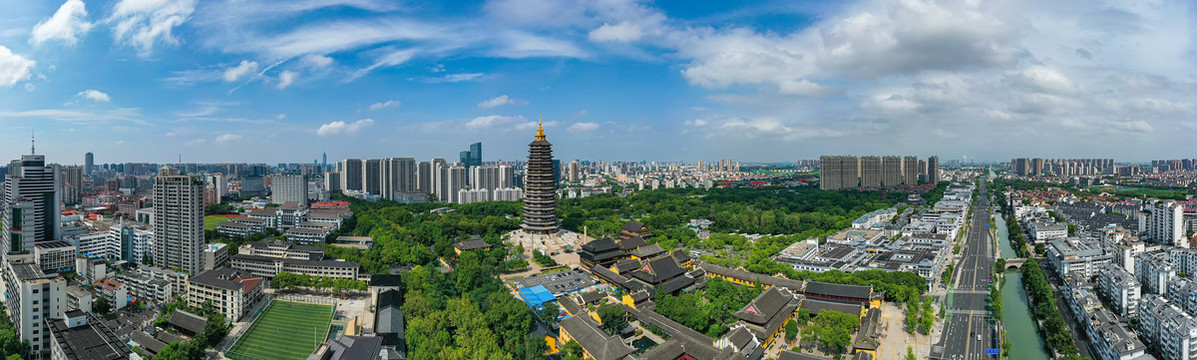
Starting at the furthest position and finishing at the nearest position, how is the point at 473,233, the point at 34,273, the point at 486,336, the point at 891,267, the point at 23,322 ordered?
the point at 473,233 < the point at 891,267 < the point at 34,273 < the point at 23,322 < the point at 486,336

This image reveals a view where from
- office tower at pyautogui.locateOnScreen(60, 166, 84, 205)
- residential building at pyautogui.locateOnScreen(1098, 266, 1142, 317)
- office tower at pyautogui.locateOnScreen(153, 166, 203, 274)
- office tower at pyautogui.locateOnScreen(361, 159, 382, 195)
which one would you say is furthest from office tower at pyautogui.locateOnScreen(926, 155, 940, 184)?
office tower at pyautogui.locateOnScreen(60, 166, 84, 205)

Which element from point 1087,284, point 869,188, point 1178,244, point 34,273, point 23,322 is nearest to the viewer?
point 23,322

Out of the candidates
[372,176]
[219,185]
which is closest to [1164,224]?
[372,176]

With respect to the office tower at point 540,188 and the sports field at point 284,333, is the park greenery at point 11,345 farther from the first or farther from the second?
the office tower at point 540,188

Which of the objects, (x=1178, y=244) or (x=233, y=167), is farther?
(x=233, y=167)

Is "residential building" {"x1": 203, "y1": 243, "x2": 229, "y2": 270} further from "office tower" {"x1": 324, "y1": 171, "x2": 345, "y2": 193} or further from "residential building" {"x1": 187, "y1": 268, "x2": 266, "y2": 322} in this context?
"office tower" {"x1": 324, "y1": 171, "x2": 345, "y2": 193}

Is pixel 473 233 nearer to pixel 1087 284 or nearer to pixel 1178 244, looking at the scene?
pixel 1087 284

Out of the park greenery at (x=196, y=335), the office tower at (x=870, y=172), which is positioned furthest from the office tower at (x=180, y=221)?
the office tower at (x=870, y=172)

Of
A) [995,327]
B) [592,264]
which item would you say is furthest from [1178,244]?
[592,264]
